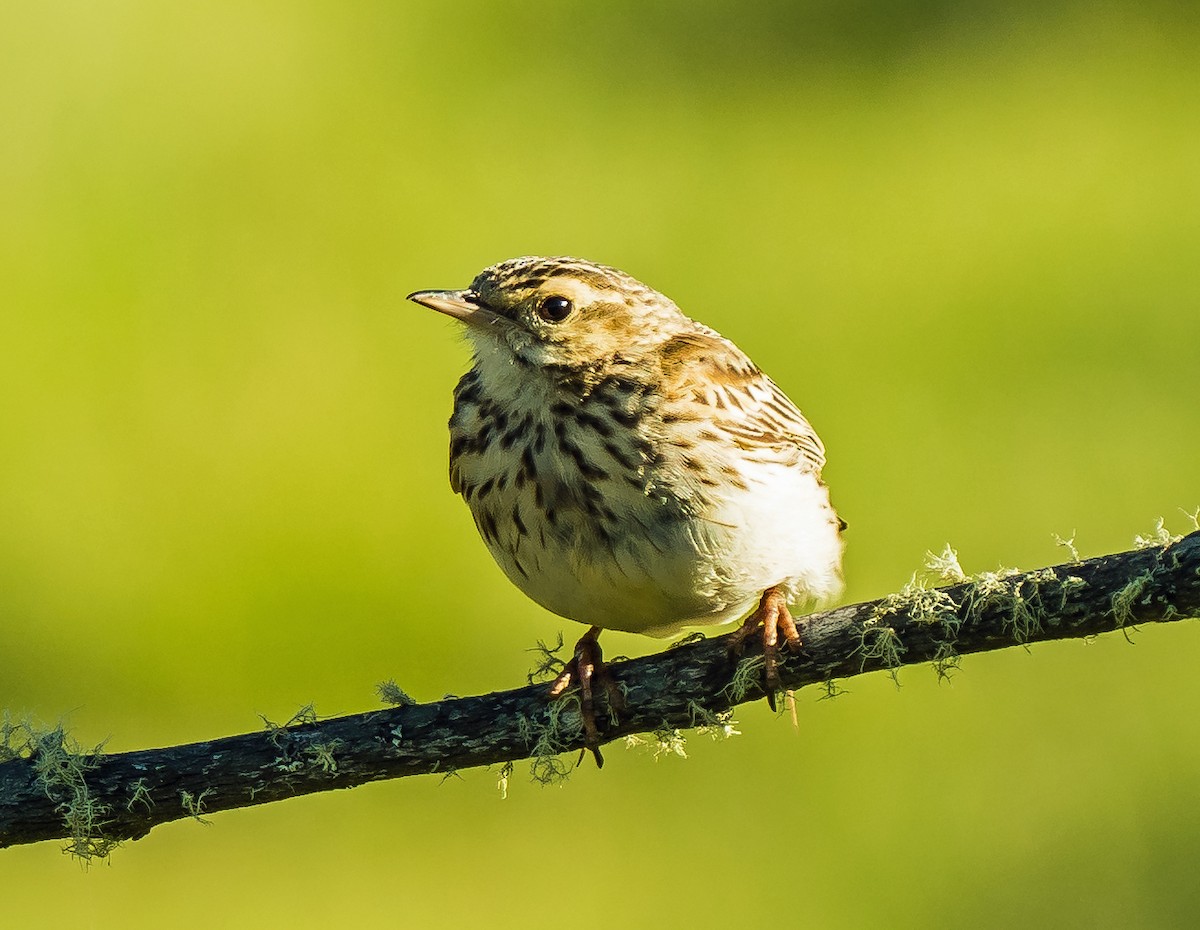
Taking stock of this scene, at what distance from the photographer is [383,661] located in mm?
8117

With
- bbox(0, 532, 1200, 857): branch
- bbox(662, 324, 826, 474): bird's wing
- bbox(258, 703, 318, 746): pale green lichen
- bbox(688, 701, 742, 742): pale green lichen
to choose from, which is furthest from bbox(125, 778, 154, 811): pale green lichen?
bbox(662, 324, 826, 474): bird's wing

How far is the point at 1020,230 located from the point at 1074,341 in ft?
3.00

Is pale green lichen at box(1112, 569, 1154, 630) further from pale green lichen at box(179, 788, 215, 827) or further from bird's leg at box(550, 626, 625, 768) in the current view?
pale green lichen at box(179, 788, 215, 827)

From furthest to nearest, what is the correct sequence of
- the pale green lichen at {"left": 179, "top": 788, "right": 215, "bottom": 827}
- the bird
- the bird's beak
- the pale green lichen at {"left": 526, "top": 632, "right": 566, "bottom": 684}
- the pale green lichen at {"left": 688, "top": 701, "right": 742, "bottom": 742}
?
1. the bird's beak
2. the pale green lichen at {"left": 526, "top": 632, "right": 566, "bottom": 684}
3. the bird
4. the pale green lichen at {"left": 688, "top": 701, "right": 742, "bottom": 742}
5. the pale green lichen at {"left": 179, "top": 788, "right": 215, "bottom": 827}

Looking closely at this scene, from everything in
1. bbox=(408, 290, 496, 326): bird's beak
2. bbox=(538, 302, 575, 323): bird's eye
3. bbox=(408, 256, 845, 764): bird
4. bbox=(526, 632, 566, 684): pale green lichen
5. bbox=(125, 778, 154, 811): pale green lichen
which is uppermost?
bbox=(408, 290, 496, 326): bird's beak

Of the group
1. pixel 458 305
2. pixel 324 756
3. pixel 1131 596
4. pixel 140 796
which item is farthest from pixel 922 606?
pixel 140 796

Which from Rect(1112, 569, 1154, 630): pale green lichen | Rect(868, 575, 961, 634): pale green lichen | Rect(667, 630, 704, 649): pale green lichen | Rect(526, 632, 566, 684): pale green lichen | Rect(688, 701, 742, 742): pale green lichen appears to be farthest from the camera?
Rect(526, 632, 566, 684): pale green lichen

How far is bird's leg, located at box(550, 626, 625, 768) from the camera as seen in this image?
13.3 ft

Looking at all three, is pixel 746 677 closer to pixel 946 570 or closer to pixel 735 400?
pixel 946 570

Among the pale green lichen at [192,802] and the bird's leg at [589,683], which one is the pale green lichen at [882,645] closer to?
the bird's leg at [589,683]

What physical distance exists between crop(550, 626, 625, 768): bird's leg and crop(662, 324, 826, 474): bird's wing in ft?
2.14

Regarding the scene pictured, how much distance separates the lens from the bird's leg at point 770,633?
3.94 meters

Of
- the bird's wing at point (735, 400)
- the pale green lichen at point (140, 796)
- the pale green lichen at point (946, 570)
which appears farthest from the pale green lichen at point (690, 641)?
the pale green lichen at point (140, 796)

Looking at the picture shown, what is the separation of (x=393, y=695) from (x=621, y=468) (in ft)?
2.62
